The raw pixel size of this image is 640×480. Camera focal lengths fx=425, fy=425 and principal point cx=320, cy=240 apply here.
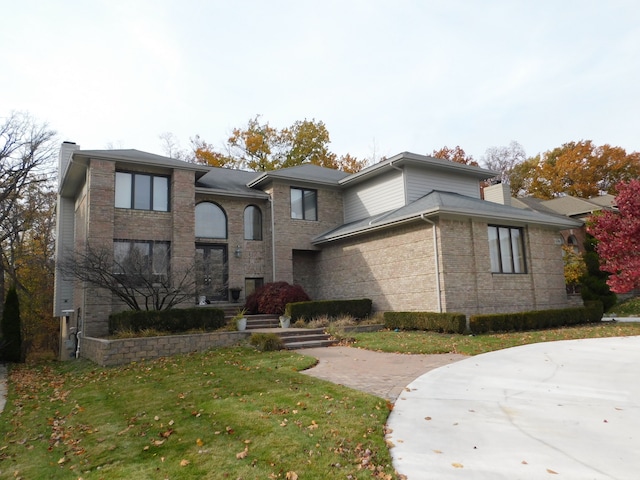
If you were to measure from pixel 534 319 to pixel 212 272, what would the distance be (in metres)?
11.2

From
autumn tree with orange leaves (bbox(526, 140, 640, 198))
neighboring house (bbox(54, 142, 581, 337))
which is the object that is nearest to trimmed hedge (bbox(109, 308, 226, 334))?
neighboring house (bbox(54, 142, 581, 337))

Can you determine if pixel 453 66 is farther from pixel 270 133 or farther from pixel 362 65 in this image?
pixel 270 133

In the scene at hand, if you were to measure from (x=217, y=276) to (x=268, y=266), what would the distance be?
2.48m

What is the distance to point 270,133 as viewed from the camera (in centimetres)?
3306

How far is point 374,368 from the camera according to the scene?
823cm

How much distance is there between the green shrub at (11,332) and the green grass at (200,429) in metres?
10.4

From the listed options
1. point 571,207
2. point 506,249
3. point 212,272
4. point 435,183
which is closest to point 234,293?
point 212,272

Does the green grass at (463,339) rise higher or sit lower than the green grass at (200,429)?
higher

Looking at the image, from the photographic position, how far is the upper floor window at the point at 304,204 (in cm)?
1909

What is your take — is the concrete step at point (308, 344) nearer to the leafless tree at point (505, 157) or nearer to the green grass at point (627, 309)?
the green grass at point (627, 309)

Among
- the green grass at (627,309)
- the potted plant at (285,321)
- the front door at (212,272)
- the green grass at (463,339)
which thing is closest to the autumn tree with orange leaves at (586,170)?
the green grass at (627,309)

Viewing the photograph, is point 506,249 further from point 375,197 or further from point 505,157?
point 505,157

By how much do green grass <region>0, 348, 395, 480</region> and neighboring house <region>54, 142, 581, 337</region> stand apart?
648 centimetres

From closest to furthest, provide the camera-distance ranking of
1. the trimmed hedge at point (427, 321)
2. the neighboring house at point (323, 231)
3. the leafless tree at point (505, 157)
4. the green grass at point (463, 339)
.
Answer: the green grass at point (463, 339) → the trimmed hedge at point (427, 321) → the neighboring house at point (323, 231) → the leafless tree at point (505, 157)
